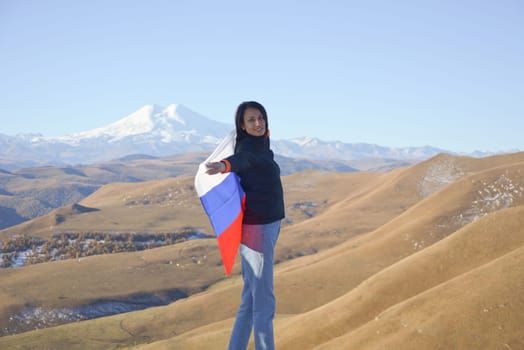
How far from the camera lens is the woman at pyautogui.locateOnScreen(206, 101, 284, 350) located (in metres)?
7.14

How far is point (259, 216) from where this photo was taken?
7.18 meters

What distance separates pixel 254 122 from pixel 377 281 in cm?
1012

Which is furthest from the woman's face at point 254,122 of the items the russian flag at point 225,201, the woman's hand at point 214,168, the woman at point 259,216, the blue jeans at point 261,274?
the blue jeans at point 261,274

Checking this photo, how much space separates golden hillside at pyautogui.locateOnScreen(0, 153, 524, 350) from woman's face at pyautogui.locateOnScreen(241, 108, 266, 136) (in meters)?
5.45

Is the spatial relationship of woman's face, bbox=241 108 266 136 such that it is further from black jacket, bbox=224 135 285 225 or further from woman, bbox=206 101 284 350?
black jacket, bbox=224 135 285 225

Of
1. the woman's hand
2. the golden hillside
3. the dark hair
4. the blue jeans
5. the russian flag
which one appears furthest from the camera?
the golden hillside

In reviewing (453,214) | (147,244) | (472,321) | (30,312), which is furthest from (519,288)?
(147,244)

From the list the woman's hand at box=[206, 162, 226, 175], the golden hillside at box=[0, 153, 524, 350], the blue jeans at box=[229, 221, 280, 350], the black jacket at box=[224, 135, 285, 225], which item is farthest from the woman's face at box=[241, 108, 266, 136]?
the golden hillside at box=[0, 153, 524, 350]

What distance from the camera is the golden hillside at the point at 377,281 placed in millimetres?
10211

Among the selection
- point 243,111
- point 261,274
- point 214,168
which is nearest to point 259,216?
point 261,274

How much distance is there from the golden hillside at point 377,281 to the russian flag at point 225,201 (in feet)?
15.2

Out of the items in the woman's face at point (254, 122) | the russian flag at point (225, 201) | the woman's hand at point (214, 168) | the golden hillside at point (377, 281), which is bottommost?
the golden hillside at point (377, 281)

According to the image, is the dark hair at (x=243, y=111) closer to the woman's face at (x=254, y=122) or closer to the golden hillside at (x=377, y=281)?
the woman's face at (x=254, y=122)

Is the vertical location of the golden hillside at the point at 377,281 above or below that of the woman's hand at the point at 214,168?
below
